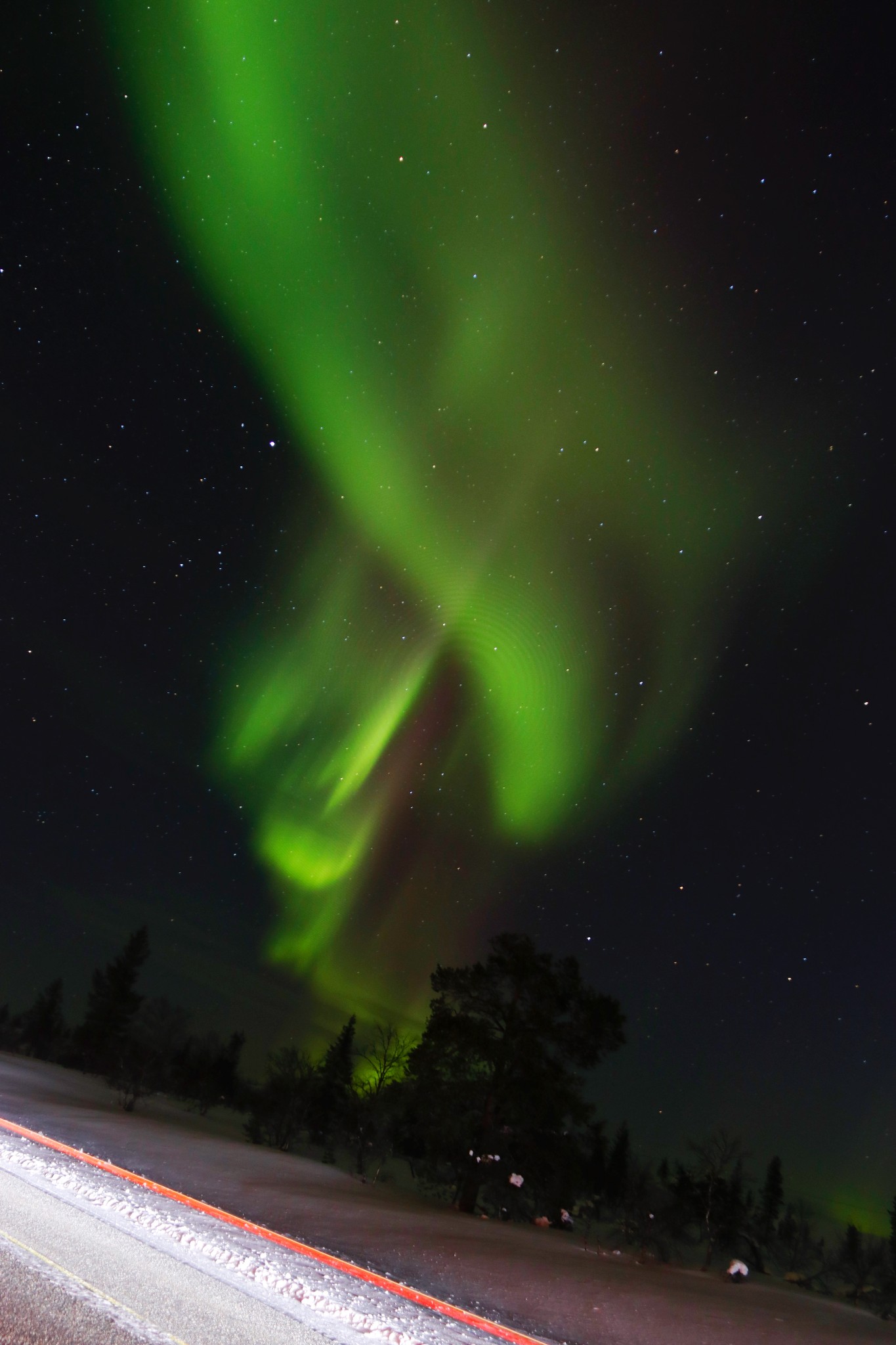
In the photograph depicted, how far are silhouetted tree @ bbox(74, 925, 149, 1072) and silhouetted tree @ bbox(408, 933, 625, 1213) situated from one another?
47763 mm

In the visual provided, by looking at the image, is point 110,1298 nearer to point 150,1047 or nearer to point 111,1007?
point 150,1047

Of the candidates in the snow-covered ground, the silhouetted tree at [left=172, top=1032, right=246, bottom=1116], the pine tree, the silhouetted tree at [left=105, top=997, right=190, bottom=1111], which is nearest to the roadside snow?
the snow-covered ground

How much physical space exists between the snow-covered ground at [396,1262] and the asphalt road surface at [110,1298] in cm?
47

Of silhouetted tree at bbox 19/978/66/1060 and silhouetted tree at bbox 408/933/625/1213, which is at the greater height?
silhouetted tree at bbox 408/933/625/1213

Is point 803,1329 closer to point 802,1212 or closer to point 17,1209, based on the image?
point 17,1209

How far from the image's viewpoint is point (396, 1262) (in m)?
11.8

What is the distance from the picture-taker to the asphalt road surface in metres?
4.93

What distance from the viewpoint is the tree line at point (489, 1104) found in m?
25.9

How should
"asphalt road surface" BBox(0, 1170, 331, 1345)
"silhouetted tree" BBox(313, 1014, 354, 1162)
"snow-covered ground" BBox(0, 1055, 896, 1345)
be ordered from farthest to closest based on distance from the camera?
"silhouetted tree" BBox(313, 1014, 354, 1162) → "snow-covered ground" BBox(0, 1055, 896, 1345) → "asphalt road surface" BBox(0, 1170, 331, 1345)

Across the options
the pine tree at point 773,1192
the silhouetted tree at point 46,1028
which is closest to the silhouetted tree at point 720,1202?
the pine tree at point 773,1192

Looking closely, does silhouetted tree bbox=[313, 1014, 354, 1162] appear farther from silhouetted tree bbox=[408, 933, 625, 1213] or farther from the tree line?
silhouetted tree bbox=[408, 933, 625, 1213]

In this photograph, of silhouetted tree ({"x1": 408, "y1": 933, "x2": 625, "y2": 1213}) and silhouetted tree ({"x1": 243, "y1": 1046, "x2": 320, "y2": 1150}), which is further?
silhouetted tree ({"x1": 243, "y1": 1046, "x2": 320, "y2": 1150})

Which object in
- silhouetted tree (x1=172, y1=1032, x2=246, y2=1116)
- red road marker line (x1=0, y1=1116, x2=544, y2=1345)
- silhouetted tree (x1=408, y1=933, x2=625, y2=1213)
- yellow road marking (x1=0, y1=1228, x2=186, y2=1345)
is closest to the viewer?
yellow road marking (x1=0, y1=1228, x2=186, y2=1345)

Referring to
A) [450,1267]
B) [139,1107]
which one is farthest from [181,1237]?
[139,1107]
